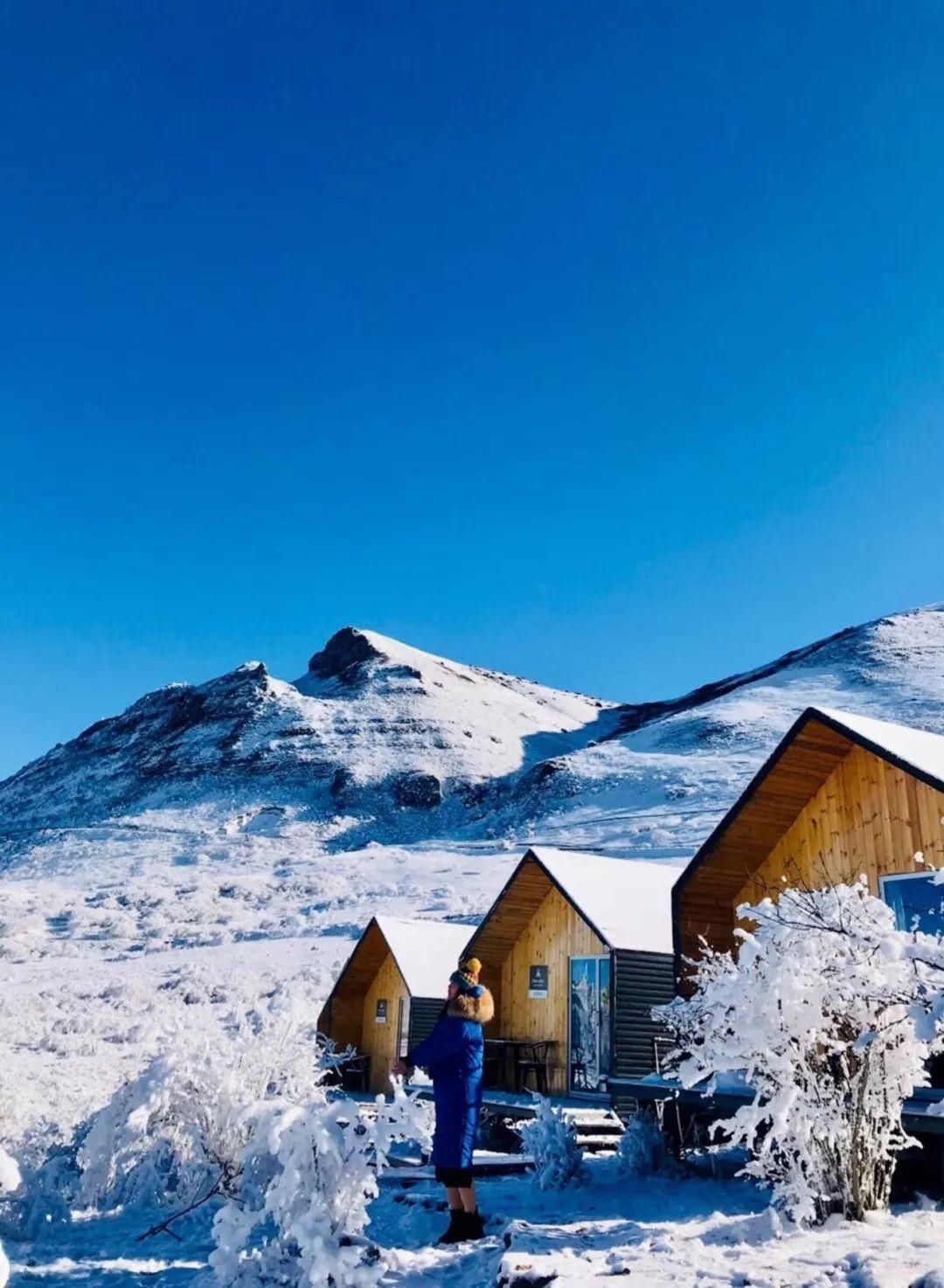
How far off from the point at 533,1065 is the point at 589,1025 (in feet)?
5.13

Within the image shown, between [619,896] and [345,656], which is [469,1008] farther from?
[345,656]

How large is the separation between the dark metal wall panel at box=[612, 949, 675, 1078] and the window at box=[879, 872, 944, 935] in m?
5.66

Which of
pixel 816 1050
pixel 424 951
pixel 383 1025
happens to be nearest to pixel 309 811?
pixel 383 1025

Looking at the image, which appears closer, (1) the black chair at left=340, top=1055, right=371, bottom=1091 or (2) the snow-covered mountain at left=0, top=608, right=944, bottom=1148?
(1) the black chair at left=340, top=1055, right=371, bottom=1091

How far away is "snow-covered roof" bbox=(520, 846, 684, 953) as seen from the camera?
1648 centimetres

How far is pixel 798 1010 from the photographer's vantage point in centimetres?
641

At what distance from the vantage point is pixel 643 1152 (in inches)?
393

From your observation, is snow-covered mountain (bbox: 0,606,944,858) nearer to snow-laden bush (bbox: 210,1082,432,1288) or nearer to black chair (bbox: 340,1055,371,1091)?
black chair (bbox: 340,1055,371,1091)

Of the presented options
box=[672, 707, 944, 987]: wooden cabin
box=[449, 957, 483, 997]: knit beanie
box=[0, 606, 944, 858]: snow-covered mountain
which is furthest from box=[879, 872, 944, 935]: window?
box=[0, 606, 944, 858]: snow-covered mountain

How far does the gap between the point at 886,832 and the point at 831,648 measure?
341 ft

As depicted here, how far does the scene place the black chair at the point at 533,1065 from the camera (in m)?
17.7

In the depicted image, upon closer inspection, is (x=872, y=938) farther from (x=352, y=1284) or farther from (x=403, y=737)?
(x=403, y=737)

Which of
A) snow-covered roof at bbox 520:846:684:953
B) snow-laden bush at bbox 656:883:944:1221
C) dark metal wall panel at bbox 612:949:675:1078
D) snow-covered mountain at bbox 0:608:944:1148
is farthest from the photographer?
snow-covered mountain at bbox 0:608:944:1148

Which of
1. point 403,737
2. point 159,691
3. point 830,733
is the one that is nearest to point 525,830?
point 403,737
